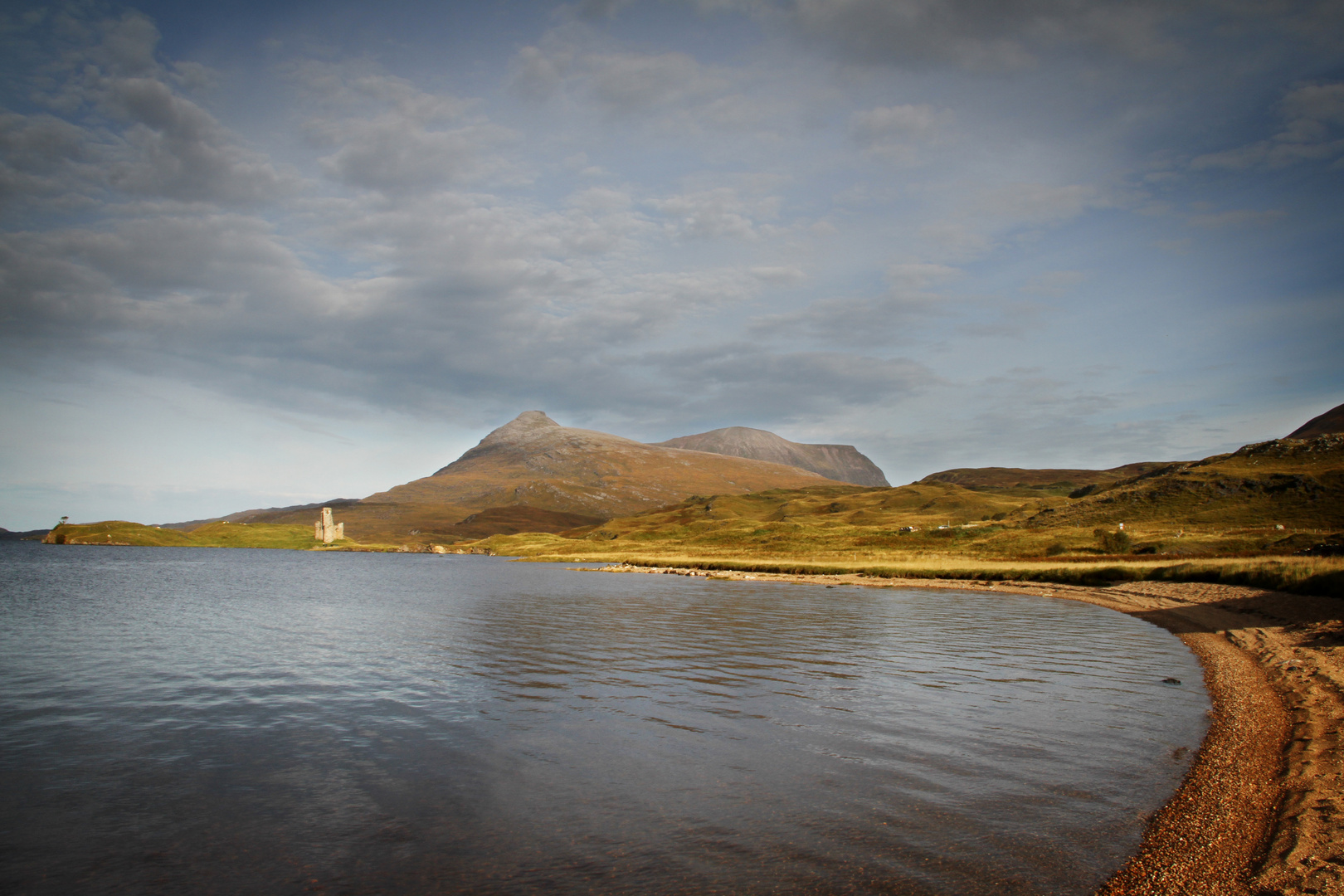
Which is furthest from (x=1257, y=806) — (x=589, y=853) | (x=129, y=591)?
(x=129, y=591)

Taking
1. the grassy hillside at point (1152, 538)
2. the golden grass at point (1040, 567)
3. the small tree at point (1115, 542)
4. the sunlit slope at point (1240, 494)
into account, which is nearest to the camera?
the golden grass at point (1040, 567)

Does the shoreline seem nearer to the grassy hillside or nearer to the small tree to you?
the grassy hillside

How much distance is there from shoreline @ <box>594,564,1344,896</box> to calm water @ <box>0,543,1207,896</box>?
2.10 feet

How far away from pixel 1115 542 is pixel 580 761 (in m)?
89.3

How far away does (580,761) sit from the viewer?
1612cm

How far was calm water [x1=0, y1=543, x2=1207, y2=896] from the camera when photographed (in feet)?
35.3

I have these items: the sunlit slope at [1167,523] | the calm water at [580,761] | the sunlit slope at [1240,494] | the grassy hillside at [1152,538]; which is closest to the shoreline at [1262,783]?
the calm water at [580,761]

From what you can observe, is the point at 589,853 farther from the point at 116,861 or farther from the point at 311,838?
the point at 116,861

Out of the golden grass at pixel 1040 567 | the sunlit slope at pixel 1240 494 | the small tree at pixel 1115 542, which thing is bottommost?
the golden grass at pixel 1040 567

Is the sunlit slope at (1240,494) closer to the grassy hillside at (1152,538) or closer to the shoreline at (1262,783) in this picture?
the grassy hillside at (1152,538)

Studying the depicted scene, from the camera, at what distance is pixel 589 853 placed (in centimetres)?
1119

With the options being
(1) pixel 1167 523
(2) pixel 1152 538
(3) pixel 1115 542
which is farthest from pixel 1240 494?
(3) pixel 1115 542

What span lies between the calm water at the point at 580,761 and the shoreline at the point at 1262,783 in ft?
2.10

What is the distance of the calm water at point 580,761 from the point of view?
1075cm
